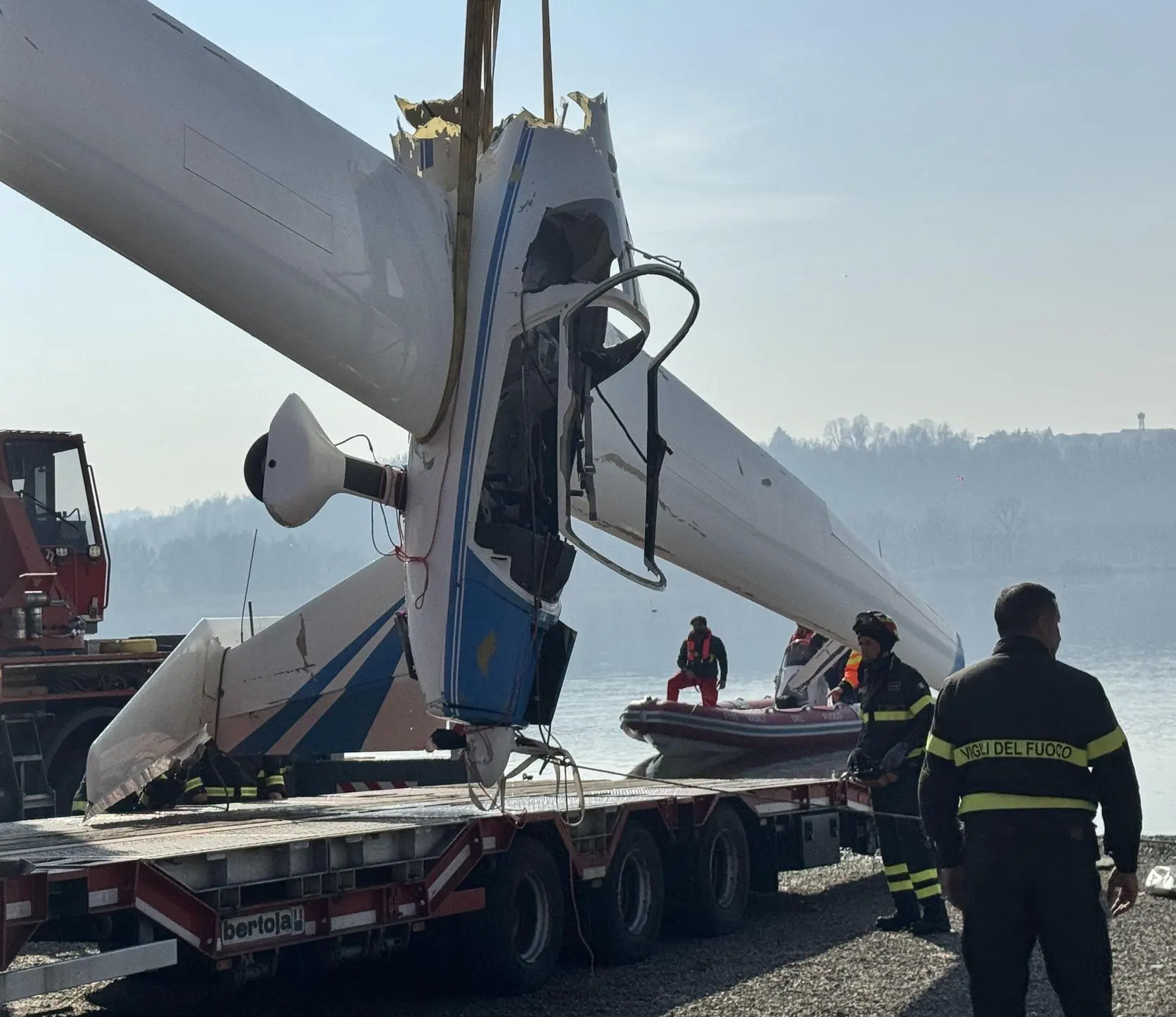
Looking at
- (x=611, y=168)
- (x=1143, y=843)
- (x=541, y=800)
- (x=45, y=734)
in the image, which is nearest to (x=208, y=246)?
(x=611, y=168)

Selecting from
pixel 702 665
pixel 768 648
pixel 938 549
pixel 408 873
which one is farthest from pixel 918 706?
pixel 938 549

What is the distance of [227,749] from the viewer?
12.9 meters

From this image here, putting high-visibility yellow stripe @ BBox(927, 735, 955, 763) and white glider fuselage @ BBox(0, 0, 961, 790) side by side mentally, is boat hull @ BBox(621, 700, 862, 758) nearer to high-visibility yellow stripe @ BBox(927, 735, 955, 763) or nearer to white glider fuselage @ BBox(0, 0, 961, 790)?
white glider fuselage @ BBox(0, 0, 961, 790)

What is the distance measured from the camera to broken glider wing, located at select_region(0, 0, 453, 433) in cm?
804

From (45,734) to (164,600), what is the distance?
168 metres

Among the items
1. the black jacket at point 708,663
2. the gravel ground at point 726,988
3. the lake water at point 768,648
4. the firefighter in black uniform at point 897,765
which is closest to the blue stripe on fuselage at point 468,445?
the gravel ground at point 726,988

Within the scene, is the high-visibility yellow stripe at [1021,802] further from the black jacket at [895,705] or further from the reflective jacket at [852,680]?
the reflective jacket at [852,680]

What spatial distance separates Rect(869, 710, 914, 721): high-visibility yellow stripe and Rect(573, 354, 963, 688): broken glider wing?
246 cm

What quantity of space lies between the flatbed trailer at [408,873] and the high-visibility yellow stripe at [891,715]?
107 cm

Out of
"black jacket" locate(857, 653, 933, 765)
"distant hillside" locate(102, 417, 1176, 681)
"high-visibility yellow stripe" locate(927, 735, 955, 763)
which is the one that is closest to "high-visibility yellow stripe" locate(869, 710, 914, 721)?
"black jacket" locate(857, 653, 933, 765)

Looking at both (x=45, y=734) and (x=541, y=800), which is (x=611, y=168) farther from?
(x=45, y=734)

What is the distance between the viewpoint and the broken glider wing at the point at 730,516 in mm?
12547

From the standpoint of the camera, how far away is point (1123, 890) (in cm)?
580

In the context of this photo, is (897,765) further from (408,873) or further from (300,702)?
(300,702)
